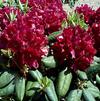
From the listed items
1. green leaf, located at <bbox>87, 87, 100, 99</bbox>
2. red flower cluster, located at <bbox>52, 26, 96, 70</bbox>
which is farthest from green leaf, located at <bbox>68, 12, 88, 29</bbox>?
green leaf, located at <bbox>87, 87, 100, 99</bbox>

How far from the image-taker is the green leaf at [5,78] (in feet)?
8.86

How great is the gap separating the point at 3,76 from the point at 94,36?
0.76 m

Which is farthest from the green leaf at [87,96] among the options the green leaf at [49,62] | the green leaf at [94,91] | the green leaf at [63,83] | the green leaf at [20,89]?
the green leaf at [20,89]

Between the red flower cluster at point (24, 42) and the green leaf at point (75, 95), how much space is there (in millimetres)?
290

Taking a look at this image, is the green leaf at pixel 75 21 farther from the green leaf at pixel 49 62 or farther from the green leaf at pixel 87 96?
the green leaf at pixel 87 96

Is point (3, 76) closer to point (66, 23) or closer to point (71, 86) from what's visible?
point (71, 86)

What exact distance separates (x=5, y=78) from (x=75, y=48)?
1.63 feet

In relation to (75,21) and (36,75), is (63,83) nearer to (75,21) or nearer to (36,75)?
(36,75)

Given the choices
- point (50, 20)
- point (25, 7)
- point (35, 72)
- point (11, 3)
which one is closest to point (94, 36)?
point (50, 20)

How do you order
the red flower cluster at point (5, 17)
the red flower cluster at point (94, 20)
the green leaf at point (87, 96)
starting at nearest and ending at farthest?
the green leaf at point (87, 96) < the red flower cluster at point (94, 20) < the red flower cluster at point (5, 17)

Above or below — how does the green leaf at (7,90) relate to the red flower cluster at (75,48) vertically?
below

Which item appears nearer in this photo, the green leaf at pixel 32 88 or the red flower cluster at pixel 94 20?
the green leaf at pixel 32 88

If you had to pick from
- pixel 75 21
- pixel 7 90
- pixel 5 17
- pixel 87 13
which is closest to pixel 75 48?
pixel 75 21

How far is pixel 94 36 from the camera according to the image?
3.07 metres
